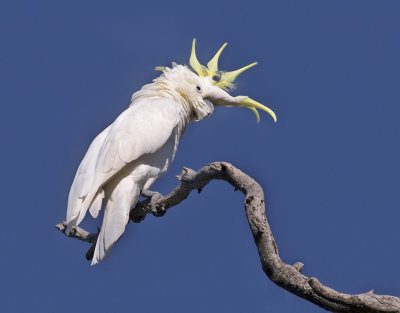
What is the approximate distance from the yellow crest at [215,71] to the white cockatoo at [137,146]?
0.49ft

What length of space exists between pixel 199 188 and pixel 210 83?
6.60 feet

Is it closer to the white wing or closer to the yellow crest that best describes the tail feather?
the white wing

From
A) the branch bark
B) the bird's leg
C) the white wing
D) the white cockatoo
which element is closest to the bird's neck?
the white cockatoo

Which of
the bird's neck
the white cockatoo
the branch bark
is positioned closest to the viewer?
the branch bark

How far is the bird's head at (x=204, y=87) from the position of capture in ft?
21.3

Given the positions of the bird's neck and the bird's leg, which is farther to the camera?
the bird's neck

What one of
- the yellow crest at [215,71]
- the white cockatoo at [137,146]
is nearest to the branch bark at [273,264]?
the white cockatoo at [137,146]

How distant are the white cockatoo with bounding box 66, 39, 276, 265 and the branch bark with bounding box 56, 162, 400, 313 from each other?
715 millimetres

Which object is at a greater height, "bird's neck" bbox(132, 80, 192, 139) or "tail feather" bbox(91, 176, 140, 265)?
"bird's neck" bbox(132, 80, 192, 139)

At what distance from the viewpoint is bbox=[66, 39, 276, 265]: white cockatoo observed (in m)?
5.26

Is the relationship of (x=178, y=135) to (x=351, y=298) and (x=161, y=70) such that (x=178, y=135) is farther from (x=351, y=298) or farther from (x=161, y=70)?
(x=351, y=298)

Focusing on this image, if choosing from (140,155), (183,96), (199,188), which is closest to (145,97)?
(183,96)

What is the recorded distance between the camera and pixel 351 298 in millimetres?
3680

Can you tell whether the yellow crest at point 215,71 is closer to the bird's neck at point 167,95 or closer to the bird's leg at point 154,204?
the bird's neck at point 167,95
